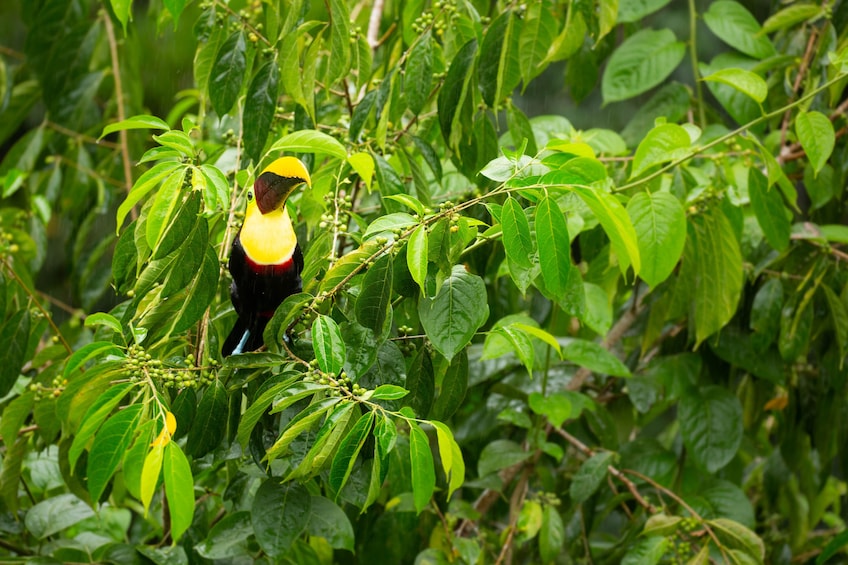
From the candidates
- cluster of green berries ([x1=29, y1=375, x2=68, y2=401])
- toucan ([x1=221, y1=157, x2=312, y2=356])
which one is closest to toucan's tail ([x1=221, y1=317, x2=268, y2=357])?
toucan ([x1=221, y1=157, x2=312, y2=356])

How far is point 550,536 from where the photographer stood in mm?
1324

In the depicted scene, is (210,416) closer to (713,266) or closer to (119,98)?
(713,266)

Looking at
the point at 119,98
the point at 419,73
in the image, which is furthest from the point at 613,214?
the point at 119,98

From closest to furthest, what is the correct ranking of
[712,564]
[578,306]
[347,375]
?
[347,375], [578,306], [712,564]

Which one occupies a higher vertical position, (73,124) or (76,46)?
(76,46)

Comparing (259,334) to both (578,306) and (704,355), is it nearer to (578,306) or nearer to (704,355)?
(578,306)

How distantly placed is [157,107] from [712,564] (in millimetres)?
1829

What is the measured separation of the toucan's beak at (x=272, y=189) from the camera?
0.77m

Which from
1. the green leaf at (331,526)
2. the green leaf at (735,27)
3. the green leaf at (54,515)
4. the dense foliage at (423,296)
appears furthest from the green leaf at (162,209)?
the green leaf at (735,27)

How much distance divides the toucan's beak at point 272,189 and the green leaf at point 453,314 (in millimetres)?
147

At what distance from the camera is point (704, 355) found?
1551mm

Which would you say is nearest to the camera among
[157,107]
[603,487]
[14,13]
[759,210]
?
[759,210]

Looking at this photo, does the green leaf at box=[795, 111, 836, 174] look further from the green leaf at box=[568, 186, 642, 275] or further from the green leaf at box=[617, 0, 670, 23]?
the green leaf at box=[617, 0, 670, 23]

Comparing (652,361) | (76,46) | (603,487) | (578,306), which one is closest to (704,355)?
(652,361)
